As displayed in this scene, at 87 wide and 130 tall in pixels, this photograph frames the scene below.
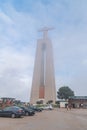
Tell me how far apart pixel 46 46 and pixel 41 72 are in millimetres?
12677

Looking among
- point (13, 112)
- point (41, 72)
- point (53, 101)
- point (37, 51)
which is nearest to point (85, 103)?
point (53, 101)

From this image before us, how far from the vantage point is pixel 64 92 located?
13488cm

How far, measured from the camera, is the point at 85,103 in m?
116

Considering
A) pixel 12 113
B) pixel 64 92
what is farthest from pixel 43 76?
pixel 12 113

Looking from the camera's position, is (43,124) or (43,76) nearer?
(43,124)

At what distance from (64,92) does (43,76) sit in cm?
1703

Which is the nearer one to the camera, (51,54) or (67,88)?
(51,54)

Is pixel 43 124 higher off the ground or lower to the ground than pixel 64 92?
lower

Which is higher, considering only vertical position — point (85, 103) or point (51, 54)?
point (51, 54)

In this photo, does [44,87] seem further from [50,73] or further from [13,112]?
[13,112]

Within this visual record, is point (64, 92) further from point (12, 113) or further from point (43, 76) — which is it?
point (12, 113)

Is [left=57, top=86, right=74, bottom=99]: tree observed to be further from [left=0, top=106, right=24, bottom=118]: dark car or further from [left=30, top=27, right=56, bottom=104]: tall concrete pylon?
[left=0, top=106, right=24, bottom=118]: dark car

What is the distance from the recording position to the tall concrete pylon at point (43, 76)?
121000 mm

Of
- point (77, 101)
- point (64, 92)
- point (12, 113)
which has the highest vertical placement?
point (64, 92)
